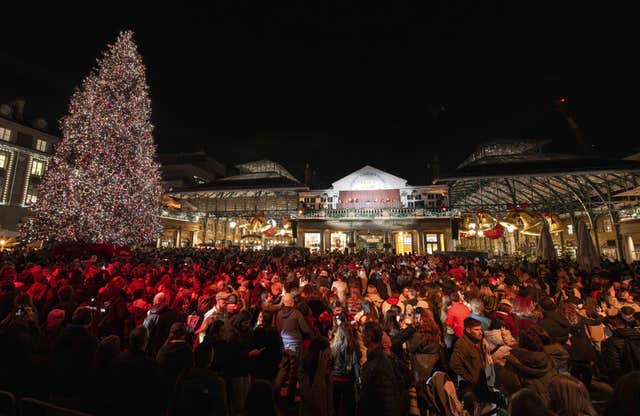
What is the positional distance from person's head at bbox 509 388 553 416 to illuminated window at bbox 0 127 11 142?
46750 mm

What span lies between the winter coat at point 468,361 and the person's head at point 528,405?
6.45 feet

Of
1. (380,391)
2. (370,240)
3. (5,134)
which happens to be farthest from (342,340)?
(5,134)

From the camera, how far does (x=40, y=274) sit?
7891 mm

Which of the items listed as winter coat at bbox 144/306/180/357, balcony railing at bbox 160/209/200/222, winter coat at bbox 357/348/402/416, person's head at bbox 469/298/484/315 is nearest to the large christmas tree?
winter coat at bbox 144/306/180/357

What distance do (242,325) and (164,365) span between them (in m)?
1.17

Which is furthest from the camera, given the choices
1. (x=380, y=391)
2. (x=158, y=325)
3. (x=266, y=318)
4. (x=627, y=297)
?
(x=627, y=297)

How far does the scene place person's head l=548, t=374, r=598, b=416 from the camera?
8.12ft

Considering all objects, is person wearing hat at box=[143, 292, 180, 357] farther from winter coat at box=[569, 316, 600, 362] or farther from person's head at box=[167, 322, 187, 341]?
winter coat at box=[569, 316, 600, 362]

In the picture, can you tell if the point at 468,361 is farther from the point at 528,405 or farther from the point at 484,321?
the point at 528,405

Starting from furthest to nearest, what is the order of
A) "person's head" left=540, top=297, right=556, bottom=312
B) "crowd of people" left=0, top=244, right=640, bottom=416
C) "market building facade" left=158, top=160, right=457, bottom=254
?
"market building facade" left=158, top=160, right=457, bottom=254 < "person's head" left=540, top=297, right=556, bottom=312 < "crowd of people" left=0, top=244, right=640, bottom=416

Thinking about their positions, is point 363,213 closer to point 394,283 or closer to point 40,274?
point 394,283

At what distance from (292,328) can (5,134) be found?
4432 centimetres

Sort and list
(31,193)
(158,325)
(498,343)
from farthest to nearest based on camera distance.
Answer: (31,193)
(158,325)
(498,343)

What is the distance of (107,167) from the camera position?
15.9 meters
